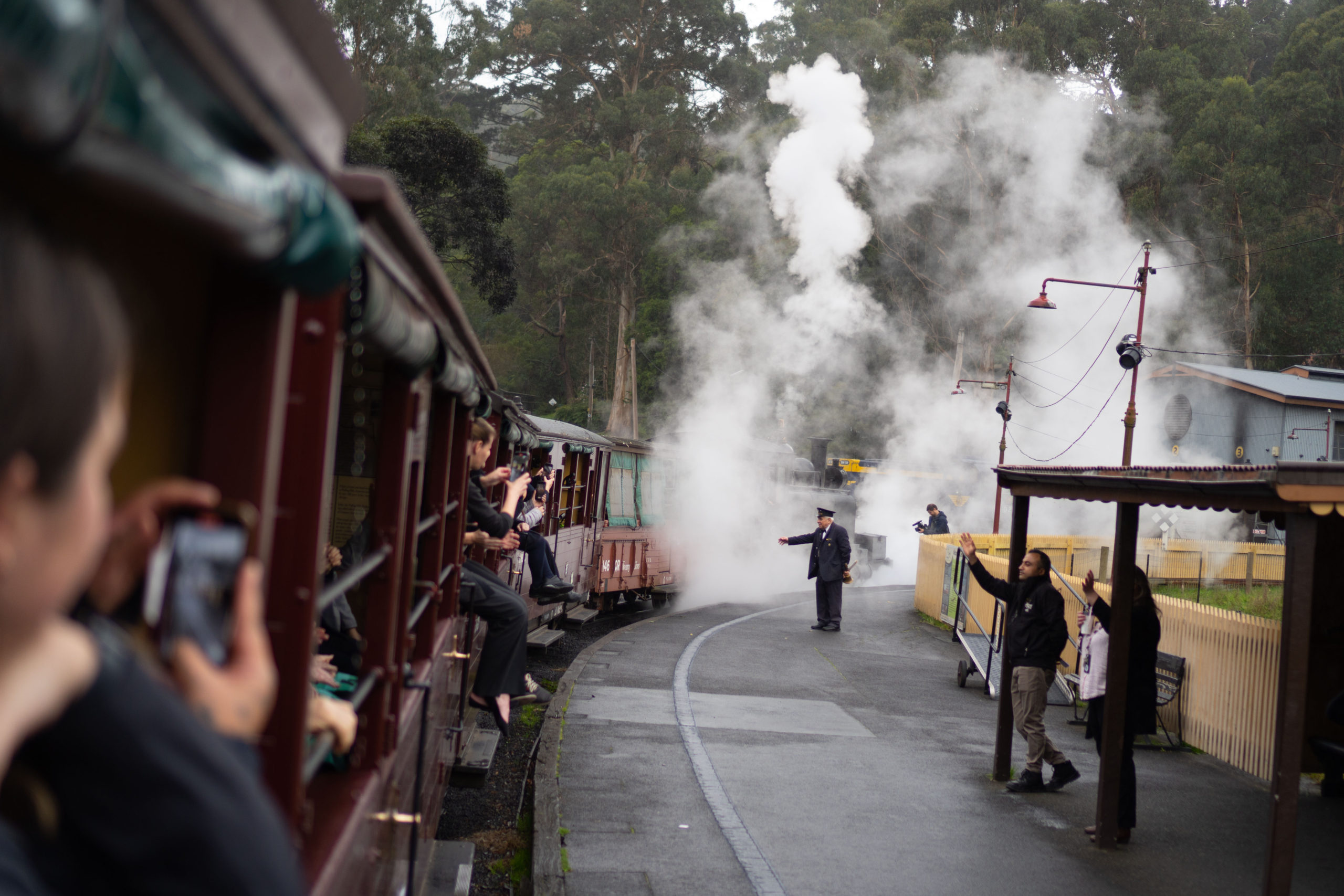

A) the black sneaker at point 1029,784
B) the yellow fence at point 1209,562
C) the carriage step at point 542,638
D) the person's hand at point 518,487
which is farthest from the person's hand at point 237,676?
the yellow fence at point 1209,562

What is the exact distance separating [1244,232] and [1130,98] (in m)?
8.19

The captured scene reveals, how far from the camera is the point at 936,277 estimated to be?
51.0 m

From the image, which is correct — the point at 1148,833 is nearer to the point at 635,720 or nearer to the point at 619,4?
the point at 635,720

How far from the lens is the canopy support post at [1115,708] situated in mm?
7070

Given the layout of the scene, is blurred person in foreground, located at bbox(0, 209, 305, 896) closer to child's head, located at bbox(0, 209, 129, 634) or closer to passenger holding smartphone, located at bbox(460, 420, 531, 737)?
child's head, located at bbox(0, 209, 129, 634)

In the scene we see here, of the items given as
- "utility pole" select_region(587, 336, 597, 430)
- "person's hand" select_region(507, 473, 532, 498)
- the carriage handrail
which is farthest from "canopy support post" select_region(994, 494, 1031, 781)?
"utility pole" select_region(587, 336, 597, 430)

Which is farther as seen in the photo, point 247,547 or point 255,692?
point 247,547

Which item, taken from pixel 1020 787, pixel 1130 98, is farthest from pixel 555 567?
pixel 1130 98

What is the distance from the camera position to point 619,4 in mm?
50969

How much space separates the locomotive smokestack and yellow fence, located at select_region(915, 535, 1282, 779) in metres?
20.7

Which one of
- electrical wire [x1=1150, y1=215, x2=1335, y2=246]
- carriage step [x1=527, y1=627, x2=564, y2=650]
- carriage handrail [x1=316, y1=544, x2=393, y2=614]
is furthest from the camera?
electrical wire [x1=1150, y1=215, x2=1335, y2=246]

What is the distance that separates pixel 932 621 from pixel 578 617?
23.8ft

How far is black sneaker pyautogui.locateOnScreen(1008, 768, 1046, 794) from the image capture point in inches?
331

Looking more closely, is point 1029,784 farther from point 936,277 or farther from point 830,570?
point 936,277
